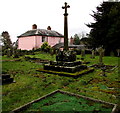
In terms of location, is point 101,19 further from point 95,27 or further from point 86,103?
point 86,103

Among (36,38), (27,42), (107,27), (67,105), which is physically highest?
(107,27)

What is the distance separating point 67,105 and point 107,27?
74.2 feet

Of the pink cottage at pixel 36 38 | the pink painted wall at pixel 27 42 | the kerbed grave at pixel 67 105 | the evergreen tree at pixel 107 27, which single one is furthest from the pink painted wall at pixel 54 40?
the kerbed grave at pixel 67 105

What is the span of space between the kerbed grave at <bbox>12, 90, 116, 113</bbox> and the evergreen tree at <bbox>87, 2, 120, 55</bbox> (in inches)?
735

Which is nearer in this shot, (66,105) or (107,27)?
(66,105)

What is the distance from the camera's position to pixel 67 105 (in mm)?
3854

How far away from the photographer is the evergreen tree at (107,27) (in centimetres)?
2067

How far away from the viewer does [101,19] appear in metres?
24.1

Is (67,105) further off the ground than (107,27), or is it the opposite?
(107,27)

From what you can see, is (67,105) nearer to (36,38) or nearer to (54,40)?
(36,38)

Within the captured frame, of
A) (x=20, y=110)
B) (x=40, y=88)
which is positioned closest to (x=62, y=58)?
(x=40, y=88)

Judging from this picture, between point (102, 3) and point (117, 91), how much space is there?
84.1ft

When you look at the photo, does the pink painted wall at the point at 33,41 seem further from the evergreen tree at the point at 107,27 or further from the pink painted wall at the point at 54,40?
the evergreen tree at the point at 107,27

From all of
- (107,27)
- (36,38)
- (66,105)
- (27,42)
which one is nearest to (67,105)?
(66,105)
